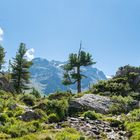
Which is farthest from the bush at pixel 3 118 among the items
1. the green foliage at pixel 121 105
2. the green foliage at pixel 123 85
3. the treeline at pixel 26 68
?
the treeline at pixel 26 68

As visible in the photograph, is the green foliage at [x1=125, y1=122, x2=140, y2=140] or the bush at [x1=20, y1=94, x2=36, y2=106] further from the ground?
the bush at [x1=20, y1=94, x2=36, y2=106]

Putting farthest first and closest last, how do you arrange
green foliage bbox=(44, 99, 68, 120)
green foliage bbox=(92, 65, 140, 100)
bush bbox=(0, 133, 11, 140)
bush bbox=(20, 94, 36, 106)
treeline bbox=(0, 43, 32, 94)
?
Answer: 1. treeline bbox=(0, 43, 32, 94)
2. green foliage bbox=(92, 65, 140, 100)
3. bush bbox=(20, 94, 36, 106)
4. green foliage bbox=(44, 99, 68, 120)
5. bush bbox=(0, 133, 11, 140)

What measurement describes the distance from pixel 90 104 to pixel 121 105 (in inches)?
153

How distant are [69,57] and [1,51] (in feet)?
46.1

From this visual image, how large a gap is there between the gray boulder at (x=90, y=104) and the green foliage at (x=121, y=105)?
26.8 inches

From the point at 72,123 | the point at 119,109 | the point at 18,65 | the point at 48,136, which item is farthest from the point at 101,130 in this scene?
the point at 18,65

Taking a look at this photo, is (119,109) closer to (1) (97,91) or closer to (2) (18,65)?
(1) (97,91)

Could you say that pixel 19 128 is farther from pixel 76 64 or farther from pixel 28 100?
pixel 76 64

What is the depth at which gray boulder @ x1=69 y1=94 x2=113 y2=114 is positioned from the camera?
39.3m

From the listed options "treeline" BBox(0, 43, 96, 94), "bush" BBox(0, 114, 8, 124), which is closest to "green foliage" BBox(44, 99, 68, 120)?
"bush" BBox(0, 114, 8, 124)

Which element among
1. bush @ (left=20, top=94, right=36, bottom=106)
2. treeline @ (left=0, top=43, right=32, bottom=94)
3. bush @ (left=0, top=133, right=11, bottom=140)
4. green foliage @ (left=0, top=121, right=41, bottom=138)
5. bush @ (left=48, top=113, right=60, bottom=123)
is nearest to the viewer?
bush @ (left=0, top=133, right=11, bottom=140)

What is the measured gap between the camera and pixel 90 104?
4038 cm

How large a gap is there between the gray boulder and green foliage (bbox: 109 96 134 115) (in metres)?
0.68

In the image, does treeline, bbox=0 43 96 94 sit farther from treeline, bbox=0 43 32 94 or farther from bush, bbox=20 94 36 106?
bush, bbox=20 94 36 106
